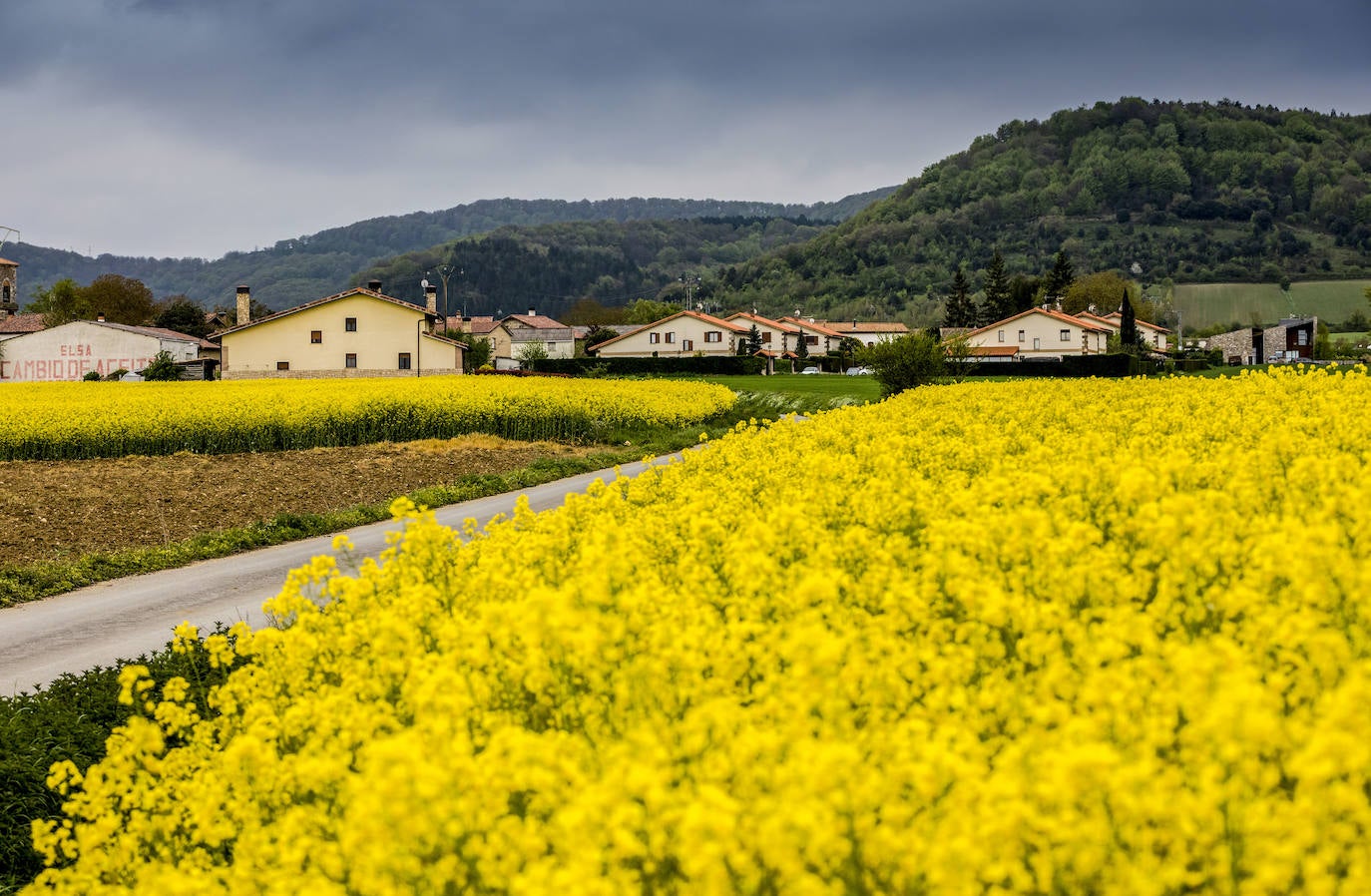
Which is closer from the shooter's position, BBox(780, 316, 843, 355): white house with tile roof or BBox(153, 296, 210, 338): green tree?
BBox(153, 296, 210, 338): green tree

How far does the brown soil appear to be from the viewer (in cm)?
1894

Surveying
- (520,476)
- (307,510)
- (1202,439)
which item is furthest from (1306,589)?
(520,476)

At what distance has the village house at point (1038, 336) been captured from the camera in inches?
4220

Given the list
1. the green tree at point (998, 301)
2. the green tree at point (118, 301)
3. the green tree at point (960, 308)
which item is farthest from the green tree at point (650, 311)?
the green tree at point (118, 301)

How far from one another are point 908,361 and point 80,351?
66424 mm

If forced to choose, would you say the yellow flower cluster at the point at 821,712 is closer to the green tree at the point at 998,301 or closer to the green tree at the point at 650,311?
the green tree at the point at 998,301

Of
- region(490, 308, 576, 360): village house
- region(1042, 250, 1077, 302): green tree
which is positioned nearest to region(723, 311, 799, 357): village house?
region(490, 308, 576, 360): village house

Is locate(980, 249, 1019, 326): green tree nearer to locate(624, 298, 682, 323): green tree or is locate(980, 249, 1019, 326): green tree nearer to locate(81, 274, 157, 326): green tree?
locate(624, 298, 682, 323): green tree

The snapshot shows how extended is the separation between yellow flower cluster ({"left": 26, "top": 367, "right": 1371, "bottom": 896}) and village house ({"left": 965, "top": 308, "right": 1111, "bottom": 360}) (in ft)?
341

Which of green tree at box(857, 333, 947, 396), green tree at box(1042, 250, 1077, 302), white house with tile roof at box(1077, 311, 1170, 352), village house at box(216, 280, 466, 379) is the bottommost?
green tree at box(857, 333, 947, 396)

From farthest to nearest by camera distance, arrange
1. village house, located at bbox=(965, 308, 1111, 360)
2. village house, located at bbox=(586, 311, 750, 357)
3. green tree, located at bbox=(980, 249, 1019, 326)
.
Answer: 1. green tree, located at bbox=(980, 249, 1019, 326)
2. village house, located at bbox=(586, 311, 750, 357)
3. village house, located at bbox=(965, 308, 1111, 360)

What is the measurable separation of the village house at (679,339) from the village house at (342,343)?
133 ft

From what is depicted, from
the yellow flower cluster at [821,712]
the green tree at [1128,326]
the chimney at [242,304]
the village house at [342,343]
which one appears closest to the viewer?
the yellow flower cluster at [821,712]

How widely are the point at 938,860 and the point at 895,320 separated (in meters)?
175
